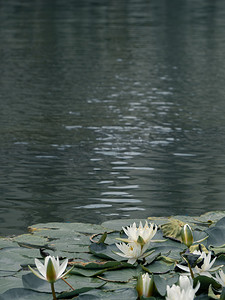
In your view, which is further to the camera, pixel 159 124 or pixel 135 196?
pixel 159 124

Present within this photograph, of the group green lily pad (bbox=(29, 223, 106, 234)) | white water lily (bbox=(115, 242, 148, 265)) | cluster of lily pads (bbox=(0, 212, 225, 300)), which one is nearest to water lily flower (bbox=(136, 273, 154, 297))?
cluster of lily pads (bbox=(0, 212, 225, 300))

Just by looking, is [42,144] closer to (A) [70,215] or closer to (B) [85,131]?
(B) [85,131]

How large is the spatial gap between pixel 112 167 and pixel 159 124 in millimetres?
2465

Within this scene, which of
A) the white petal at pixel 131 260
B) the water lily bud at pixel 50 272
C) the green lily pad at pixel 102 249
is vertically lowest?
the green lily pad at pixel 102 249

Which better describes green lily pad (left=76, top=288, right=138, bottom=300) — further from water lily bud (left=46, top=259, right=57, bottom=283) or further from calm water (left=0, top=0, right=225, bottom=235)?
calm water (left=0, top=0, right=225, bottom=235)

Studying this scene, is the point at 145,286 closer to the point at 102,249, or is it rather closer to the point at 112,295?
the point at 112,295

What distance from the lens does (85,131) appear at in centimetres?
849

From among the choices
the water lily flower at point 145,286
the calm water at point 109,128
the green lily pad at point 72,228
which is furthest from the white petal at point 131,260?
the calm water at point 109,128

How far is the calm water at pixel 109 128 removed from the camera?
559 cm

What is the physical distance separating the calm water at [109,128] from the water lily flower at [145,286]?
2.35m

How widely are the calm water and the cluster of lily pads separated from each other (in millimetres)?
1397

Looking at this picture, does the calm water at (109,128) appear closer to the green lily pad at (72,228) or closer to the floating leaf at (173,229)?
the green lily pad at (72,228)

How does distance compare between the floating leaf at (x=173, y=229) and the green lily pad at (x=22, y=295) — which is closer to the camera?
the green lily pad at (x=22, y=295)

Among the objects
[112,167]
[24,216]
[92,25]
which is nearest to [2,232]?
[24,216]
